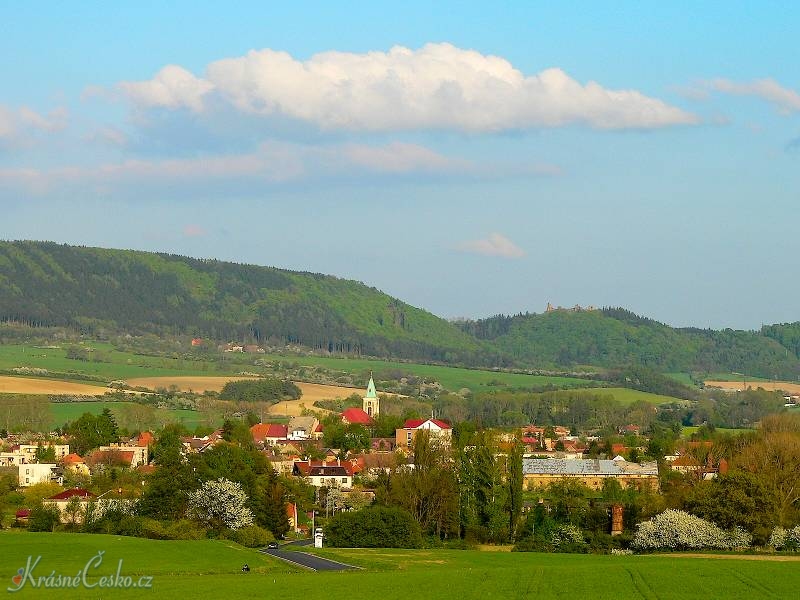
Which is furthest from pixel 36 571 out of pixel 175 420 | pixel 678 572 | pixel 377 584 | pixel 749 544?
pixel 175 420

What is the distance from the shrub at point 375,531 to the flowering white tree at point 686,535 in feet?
44.1

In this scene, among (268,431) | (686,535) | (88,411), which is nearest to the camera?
(686,535)

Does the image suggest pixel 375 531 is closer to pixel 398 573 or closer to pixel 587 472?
pixel 398 573

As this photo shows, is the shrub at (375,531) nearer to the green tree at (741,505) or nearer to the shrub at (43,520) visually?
the shrub at (43,520)

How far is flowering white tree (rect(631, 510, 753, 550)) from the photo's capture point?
8550 cm

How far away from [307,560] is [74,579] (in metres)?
17.0

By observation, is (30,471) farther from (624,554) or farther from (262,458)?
(624,554)

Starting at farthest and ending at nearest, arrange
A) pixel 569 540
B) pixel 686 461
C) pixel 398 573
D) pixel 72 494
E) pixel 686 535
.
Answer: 1. pixel 686 461
2. pixel 72 494
3. pixel 569 540
4. pixel 686 535
5. pixel 398 573

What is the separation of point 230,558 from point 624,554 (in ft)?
85.8

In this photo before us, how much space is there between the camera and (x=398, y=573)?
61000mm

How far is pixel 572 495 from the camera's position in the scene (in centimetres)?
10444

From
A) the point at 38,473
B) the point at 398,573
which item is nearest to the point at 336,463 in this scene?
the point at 38,473

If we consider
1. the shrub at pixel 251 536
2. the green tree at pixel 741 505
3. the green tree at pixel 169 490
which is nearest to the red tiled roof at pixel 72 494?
the green tree at pixel 169 490

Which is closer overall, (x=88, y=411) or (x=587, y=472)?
(x=587, y=472)
